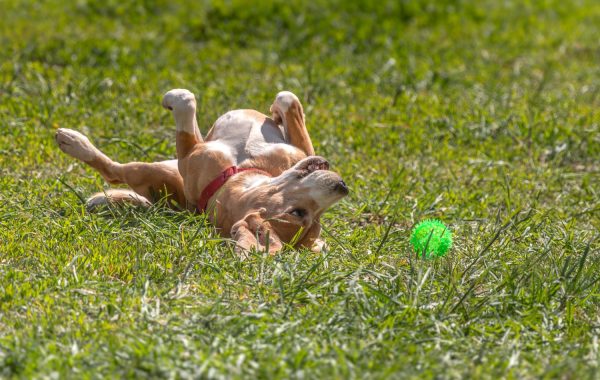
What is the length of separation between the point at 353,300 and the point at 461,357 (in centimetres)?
55

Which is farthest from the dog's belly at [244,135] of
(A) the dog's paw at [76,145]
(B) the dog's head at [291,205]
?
(A) the dog's paw at [76,145]

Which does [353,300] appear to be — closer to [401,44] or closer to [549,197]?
[549,197]

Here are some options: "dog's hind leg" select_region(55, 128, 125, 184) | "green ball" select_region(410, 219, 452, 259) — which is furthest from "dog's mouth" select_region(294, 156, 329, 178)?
"dog's hind leg" select_region(55, 128, 125, 184)

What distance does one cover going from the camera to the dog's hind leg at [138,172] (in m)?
5.46

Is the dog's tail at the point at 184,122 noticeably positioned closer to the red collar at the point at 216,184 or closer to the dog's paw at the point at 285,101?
the red collar at the point at 216,184

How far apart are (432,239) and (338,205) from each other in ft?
3.40

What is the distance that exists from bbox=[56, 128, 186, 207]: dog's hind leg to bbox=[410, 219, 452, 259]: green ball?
1.30m

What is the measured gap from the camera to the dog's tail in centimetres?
540

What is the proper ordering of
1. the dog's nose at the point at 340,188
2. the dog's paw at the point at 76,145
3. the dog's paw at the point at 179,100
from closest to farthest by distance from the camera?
the dog's nose at the point at 340,188 → the dog's paw at the point at 179,100 → the dog's paw at the point at 76,145

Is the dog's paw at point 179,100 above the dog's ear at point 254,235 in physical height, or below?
above

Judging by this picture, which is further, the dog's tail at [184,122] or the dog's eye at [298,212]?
the dog's tail at [184,122]

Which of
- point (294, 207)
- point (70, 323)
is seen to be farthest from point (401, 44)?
point (70, 323)

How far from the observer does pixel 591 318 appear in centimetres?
411

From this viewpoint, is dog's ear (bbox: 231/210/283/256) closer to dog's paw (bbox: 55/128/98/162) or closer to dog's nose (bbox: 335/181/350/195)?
dog's nose (bbox: 335/181/350/195)
